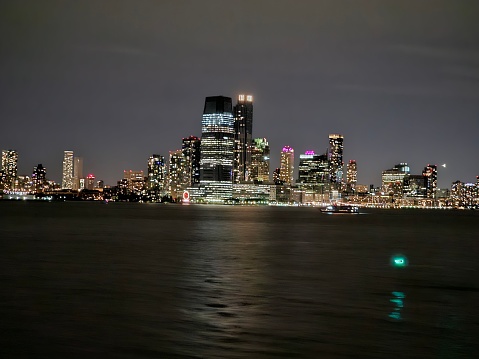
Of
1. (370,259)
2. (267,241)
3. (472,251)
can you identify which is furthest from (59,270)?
(472,251)

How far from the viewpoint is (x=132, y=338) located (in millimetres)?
A: 21438

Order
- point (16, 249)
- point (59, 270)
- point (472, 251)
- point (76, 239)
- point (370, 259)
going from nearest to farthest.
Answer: point (59, 270) < point (370, 259) < point (16, 249) < point (472, 251) < point (76, 239)

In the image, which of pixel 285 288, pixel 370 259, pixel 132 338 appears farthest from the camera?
pixel 370 259

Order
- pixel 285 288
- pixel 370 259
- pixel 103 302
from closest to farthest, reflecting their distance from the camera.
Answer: pixel 103 302
pixel 285 288
pixel 370 259

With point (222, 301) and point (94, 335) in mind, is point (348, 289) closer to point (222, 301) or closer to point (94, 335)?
point (222, 301)

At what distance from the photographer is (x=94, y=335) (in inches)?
853

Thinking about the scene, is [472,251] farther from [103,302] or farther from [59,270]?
[103,302]

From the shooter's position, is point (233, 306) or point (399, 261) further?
point (399, 261)

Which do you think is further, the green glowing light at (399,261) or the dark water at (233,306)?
the green glowing light at (399,261)

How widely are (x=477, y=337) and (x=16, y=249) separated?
44626 millimetres

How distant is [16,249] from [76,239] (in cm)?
1472

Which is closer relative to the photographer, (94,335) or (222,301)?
(94,335)

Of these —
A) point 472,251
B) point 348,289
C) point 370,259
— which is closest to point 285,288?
point 348,289

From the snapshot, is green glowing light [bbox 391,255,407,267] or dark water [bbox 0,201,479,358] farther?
green glowing light [bbox 391,255,407,267]
